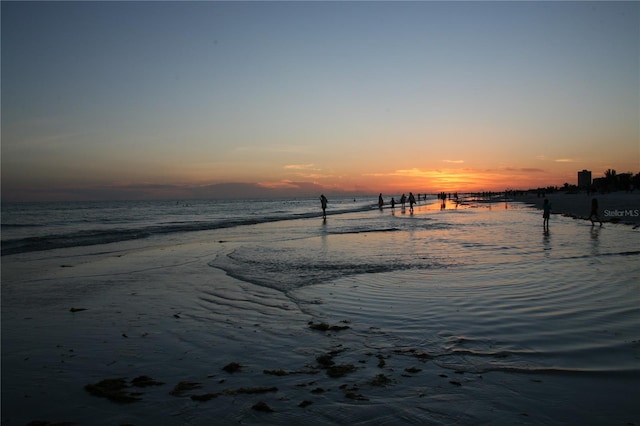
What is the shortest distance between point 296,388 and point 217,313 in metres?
3.94

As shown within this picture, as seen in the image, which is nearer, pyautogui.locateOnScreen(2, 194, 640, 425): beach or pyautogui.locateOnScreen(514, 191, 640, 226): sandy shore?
pyautogui.locateOnScreen(2, 194, 640, 425): beach

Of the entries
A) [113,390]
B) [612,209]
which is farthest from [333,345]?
[612,209]

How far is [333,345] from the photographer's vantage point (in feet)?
19.6

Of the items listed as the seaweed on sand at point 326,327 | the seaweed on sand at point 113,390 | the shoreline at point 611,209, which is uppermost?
the shoreline at point 611,209

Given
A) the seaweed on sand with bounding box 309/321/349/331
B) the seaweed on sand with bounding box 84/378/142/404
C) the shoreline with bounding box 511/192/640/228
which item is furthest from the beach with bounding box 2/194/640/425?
the shoreline with bounding box 511/192/640/228

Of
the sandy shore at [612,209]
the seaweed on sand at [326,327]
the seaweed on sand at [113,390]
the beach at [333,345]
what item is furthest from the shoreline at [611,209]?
the seaweed on sand at [113,390]

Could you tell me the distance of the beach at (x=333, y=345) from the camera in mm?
4168

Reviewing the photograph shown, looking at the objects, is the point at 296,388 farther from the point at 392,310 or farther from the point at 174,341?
the point at 392,310

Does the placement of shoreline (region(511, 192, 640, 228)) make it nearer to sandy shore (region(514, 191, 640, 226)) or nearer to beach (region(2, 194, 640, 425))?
sandy shore (region(514, 191, 640, 226))

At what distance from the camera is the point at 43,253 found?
19.2 m

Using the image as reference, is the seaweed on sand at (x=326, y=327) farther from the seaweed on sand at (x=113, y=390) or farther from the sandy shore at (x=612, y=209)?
the sandy shore at (x=612, y=209)

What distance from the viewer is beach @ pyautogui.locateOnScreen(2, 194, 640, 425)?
417cm

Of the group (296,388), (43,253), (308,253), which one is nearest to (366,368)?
(296,388)

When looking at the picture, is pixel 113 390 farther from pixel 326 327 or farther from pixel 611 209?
pixel 611 209
